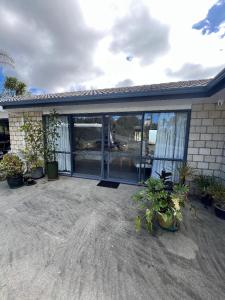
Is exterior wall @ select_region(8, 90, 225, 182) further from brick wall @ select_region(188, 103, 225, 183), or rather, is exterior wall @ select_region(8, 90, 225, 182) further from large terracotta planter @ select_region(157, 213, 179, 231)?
large terracotta planter @ select_region(157, 213, 179, 231)

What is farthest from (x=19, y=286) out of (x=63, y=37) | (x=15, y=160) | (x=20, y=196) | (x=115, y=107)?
(x=63, y=37)

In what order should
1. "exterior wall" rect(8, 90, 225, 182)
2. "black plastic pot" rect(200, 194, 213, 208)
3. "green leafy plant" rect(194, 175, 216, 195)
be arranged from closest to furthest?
"green leafy plant" rect(194, 175, 216, 195) < "black plastic pot" rect(200, 194, 213, 208) < "exterior wall" rect(8, 90, 225, 182)

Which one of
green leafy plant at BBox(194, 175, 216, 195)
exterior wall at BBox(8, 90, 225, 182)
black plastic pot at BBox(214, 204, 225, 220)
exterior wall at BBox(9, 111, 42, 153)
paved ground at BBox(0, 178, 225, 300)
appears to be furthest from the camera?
exterior wall at BBox(9, 111, 42, 153)

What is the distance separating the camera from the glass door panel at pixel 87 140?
4.89 metres

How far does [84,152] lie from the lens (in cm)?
520

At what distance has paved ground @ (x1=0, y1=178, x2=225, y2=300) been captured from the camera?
158 centimetres

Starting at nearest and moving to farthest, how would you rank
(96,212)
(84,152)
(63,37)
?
(96,212), (63,37), (84,152)

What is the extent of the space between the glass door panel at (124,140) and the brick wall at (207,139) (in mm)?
1462

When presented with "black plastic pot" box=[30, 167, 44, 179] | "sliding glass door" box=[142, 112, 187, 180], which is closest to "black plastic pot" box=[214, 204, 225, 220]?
"sliding glass door" box=[142, 112, 187, 180]

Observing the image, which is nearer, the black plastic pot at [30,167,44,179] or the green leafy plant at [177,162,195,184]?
the green leafy plant at [177,162,195,184]

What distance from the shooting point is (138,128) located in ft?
14.4

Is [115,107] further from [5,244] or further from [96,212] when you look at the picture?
[5,244]

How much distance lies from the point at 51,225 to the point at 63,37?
561 centimetres

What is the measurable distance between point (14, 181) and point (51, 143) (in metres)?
1.62
